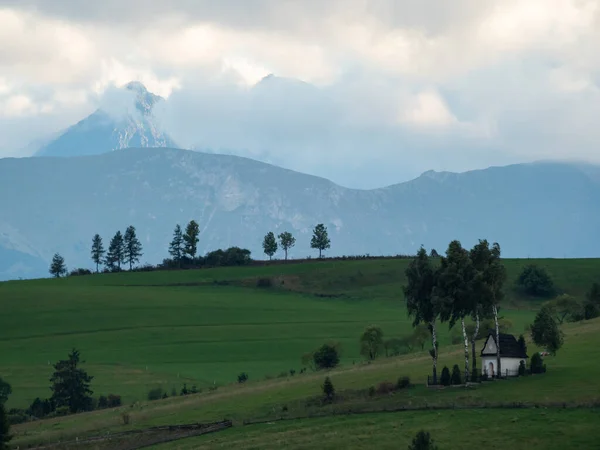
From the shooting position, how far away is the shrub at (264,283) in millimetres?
196250

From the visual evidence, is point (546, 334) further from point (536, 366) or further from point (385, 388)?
point (385, 388)

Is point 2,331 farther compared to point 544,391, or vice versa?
point 2,331

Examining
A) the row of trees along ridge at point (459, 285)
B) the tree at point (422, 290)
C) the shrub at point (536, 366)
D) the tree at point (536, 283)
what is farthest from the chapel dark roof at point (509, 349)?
the tree at point (536, 283)

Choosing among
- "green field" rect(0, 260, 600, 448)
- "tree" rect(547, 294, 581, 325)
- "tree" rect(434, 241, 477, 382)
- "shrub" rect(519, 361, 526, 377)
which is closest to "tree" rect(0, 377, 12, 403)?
"green field" rect(0, 260, 600, 448)

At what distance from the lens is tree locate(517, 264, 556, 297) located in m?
172

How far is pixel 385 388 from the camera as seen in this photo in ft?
274

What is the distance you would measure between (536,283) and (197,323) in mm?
57252

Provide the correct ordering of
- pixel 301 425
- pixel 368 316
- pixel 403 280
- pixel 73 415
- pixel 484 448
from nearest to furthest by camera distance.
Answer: pixel 484 448 → pixel 301 425 → pixel 73 415 → pixel 368 316 → pixel 403 280

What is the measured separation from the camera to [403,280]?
187375 mm

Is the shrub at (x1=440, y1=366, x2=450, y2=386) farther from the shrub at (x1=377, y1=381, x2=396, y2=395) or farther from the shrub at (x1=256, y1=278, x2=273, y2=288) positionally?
the shrub at (x1=256, y1=278, x2=273, y2=288)

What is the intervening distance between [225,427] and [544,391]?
23.4 metres

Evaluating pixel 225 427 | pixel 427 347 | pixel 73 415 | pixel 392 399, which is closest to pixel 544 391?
pixel 392 399

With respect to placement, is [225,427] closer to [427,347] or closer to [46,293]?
[427,347]

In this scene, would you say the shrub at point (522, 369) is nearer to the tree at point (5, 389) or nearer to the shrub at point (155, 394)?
the shrub at point (155, 394)
